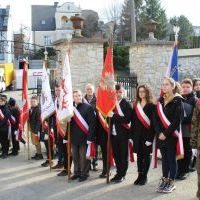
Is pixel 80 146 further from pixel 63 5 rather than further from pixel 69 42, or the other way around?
pixel 63 5

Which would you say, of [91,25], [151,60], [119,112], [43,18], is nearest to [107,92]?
[119,112]

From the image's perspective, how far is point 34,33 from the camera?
7756 centimetres

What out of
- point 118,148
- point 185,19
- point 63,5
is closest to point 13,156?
point 118,148

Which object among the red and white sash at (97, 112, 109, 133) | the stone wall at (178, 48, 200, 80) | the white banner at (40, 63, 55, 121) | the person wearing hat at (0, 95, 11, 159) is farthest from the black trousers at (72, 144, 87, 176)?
the stone wall at (178, 48, 200, 80)

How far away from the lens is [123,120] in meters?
7.91

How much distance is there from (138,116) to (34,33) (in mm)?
71704

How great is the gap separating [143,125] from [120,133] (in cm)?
54

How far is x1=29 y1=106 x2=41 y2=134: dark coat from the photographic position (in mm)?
10609

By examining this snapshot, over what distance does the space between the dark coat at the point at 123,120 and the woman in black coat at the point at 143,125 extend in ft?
0.45

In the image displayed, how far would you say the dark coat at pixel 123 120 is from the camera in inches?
311

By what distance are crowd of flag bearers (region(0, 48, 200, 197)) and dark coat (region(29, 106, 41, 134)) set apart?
122 cm

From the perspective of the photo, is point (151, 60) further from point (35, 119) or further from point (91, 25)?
point (91, 25)

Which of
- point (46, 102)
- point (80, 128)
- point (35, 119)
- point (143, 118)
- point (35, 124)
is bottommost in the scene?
point (35, 124)

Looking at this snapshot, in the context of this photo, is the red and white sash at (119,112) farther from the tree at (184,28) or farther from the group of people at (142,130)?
the tree at (184,28)
